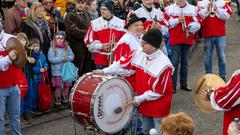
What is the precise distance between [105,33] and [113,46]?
302 millimetres

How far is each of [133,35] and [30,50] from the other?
2013mm

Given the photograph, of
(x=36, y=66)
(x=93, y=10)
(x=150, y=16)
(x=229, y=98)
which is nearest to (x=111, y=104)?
(x=229, y=98)

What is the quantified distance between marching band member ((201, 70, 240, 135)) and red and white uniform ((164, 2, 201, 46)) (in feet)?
14.2

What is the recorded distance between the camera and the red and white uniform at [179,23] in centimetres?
897

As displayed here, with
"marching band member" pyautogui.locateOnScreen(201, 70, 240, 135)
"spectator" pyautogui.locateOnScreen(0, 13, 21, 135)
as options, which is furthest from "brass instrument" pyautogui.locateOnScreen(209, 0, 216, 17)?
"marching band member" pyautogui.locateOnScreen(201, 70, 240, 135)

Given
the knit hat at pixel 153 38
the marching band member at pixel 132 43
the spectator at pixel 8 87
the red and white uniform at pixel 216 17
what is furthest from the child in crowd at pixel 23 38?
the red and white uniform at pixel 216 17

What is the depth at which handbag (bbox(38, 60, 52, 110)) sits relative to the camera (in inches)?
312

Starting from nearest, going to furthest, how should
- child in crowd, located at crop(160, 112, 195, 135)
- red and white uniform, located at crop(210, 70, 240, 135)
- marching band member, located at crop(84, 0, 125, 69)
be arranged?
child in crowd, located at crop(160, 112, 195, 135) → red and white uniform, located at crop(210, 70, 240, 135) → marching band member, located at crop(84, 0, 125, 69)

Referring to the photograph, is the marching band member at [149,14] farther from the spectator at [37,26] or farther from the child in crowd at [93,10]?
the spectator at [37,26]

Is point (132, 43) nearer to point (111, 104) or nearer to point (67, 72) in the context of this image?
point (111, 104)

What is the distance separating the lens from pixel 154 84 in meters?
5.60

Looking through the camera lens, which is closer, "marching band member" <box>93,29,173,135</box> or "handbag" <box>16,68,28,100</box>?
"marching band member" <box>93,29,173,135</box>

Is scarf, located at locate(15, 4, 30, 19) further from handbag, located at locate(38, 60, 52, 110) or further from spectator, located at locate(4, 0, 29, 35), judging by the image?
handbag, located at locate(38, 60, 52, 110)

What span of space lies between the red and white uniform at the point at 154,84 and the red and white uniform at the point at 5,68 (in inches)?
65.5
